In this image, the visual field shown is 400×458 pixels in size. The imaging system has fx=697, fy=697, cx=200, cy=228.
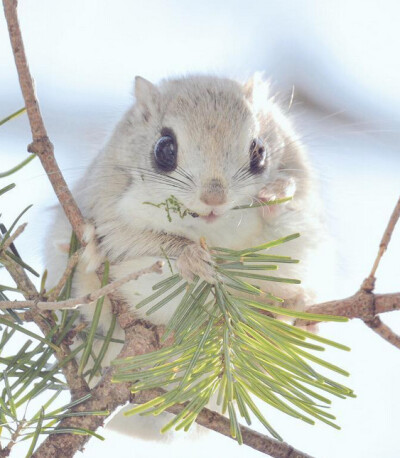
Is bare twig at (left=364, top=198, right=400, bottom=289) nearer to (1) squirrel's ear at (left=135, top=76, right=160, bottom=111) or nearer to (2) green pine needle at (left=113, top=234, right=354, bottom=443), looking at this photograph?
(2) green pine needle at (left=113, top=234, right=354, bottom=443)

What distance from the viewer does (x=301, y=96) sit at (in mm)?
2898

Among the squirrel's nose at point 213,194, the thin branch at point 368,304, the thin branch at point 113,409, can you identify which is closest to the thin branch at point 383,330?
the thin branch at point 368,304

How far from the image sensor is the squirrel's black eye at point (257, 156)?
1.92 m

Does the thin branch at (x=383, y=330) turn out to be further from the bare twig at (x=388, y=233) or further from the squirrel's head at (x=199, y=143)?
the squirrel's head at (x=199, y=143)

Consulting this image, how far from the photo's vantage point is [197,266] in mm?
1292

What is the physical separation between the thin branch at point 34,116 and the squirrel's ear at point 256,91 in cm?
89

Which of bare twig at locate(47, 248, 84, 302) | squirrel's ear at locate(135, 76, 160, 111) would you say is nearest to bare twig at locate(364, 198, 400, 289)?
bare twig at locate(47, 248, 84, 302)

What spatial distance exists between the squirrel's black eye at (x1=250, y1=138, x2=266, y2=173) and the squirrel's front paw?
0.64 m

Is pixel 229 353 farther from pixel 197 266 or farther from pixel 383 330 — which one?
pixel 383 330

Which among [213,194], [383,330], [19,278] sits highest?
[213,194]

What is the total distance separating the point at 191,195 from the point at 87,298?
0.57m

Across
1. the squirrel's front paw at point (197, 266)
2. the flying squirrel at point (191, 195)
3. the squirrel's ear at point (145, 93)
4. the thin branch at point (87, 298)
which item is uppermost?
the squirrel's ear at point (145, 93)

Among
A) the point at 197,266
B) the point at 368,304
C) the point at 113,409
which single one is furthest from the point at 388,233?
the point at 113,409

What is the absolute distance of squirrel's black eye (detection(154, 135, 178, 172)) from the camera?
1.89m
